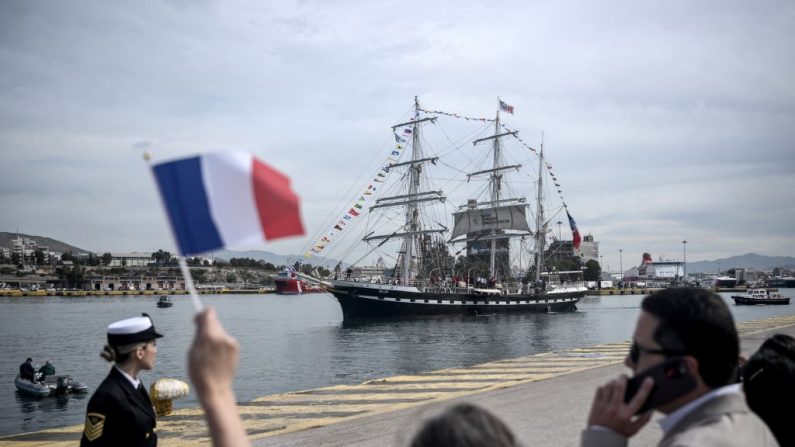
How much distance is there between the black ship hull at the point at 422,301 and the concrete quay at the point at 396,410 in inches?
2018

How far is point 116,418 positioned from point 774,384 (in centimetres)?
392

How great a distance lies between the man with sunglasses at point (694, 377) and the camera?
2.16 meters

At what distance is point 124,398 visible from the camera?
4328 mm

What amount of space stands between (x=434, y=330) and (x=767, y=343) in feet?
155

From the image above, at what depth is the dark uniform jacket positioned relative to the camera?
423 cm

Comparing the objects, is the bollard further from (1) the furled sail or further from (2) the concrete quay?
(1) the furled sail

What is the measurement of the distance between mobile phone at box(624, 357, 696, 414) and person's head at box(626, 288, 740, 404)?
1.1 inches

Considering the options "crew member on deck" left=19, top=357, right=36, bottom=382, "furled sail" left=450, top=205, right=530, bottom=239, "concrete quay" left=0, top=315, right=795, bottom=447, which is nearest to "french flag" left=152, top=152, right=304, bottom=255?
"concrete quay" left=0, top=315, right=795, bottom=447

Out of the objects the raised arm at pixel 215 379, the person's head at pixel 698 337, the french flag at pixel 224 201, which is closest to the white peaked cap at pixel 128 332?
the french flag at pixel 224 201

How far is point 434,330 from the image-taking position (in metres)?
50.6

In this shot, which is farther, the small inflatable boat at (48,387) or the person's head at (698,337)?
the small inflatable boat at (48,387)

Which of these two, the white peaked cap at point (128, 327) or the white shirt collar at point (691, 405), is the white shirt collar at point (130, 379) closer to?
the white peaked cap at point (128, 327)

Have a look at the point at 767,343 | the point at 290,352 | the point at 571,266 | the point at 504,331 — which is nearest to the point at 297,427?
the point at 767,343

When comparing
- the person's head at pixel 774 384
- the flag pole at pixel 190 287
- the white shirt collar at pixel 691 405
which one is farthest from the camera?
the person's head at pixel 774 384
